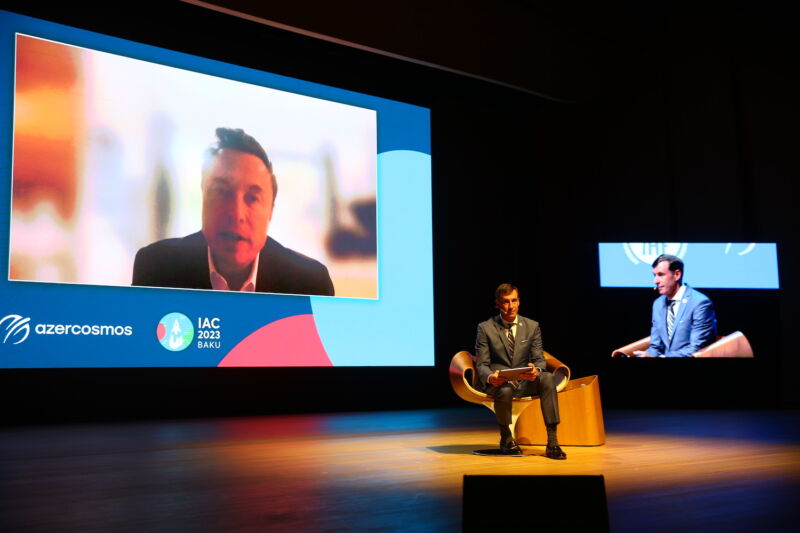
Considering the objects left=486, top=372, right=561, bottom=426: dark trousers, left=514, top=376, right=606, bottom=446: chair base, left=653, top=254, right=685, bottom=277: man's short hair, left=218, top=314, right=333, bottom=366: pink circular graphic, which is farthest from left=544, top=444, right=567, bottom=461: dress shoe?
left=653, top=254, right=685, bottom=277: man's short hair

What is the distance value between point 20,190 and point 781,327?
26.4 feet

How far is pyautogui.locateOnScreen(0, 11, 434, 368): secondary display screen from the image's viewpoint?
5.93 m

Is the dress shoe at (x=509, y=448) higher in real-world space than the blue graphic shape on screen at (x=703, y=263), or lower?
lower

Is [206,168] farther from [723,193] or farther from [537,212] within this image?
[723,193]

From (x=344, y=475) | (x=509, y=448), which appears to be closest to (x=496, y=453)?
(x=509, y=448)

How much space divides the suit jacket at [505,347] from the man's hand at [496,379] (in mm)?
120

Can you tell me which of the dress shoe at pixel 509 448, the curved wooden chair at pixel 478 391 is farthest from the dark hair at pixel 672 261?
the dress shoe at pixel 509 448

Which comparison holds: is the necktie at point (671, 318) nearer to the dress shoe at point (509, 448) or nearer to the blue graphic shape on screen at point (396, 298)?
the blue graphic shape on screen at point (396, 298)

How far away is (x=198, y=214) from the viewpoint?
6641 mm

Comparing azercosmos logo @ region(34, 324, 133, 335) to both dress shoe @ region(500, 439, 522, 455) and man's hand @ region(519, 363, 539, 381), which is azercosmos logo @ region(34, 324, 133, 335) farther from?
man's hand @ region(519, 363, 539, 381)

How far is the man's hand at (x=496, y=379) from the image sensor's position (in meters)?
3.93

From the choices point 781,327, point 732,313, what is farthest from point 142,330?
point 781,327

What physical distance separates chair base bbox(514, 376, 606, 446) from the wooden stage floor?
0.61 ft

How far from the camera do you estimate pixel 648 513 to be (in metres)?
2.37
